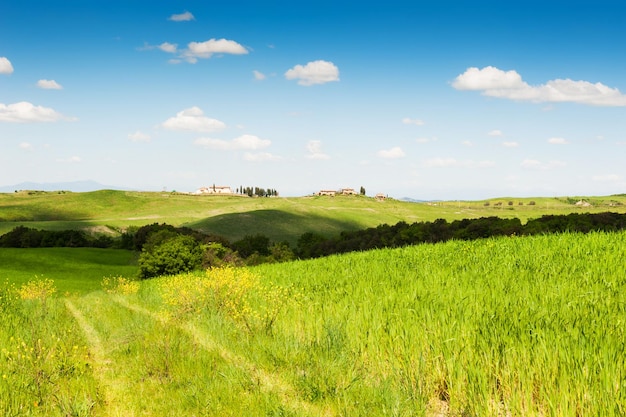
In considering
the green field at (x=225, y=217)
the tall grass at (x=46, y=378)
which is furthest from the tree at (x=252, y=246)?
the tall grass at (x=46, y=378)

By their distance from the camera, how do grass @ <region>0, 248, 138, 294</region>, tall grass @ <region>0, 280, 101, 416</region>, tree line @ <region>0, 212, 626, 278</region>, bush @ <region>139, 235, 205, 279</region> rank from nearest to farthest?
tall grass @ <region>0, 280, 101, 416</region> < tree line @ <region>0, 212, 626, 278</region> < bush @ <region>139, 235, 205, 279</region> < grass @ <region>0, 248, 138, 294</region>

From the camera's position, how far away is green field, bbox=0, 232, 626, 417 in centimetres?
609

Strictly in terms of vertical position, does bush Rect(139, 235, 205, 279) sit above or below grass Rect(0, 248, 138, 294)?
above

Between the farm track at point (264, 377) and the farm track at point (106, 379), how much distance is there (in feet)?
6.36

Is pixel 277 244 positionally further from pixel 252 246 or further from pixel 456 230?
pixel 456 230

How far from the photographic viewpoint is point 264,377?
7977 millimetres

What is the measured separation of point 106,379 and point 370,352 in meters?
5.32

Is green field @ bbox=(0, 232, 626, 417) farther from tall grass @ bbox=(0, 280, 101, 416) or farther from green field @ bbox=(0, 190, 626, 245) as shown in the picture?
green field @ bbox=(0, 190, 626, 245)

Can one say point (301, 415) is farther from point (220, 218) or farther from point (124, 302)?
point (220, 218)

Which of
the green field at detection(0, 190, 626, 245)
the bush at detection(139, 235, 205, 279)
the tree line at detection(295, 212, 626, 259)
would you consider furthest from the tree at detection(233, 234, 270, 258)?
the green field at detection(0, 190, 626, 245)

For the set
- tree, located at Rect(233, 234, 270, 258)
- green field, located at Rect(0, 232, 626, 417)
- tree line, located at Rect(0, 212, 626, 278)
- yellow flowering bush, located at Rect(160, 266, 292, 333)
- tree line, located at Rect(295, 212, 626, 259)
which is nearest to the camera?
green field, located at Rect(0, 232, 626, 417)

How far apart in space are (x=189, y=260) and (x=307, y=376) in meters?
50.7

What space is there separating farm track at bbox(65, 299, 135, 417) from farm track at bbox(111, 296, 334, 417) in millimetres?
1937

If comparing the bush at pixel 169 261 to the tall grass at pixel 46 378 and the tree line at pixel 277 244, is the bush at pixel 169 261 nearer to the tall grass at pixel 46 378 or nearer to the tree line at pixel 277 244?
the tree line at pixel 277 244
